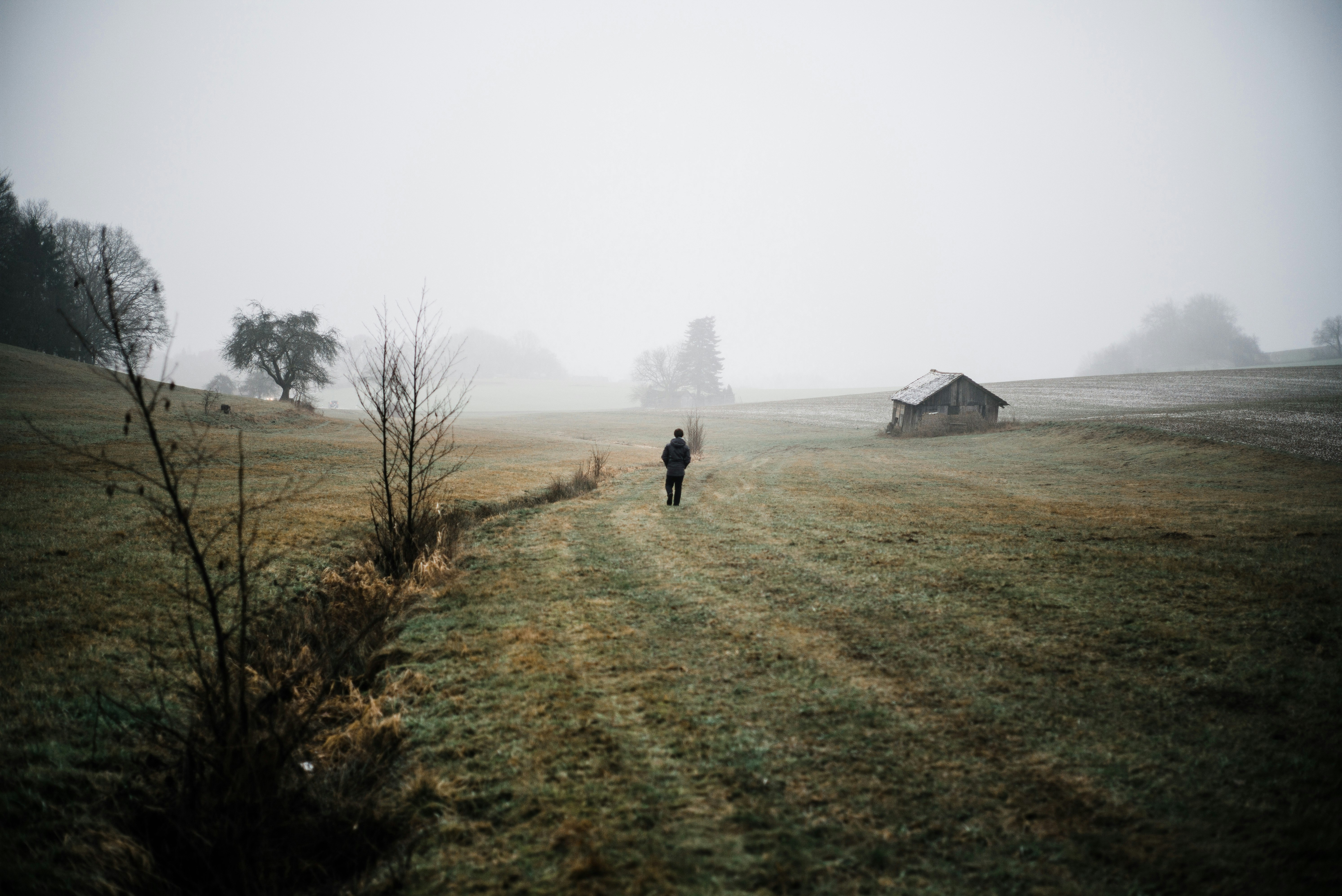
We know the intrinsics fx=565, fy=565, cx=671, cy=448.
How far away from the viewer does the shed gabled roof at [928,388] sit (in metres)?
39.3

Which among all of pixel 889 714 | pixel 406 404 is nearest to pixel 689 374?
pixel 406 404

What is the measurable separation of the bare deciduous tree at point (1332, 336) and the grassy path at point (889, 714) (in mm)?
106469

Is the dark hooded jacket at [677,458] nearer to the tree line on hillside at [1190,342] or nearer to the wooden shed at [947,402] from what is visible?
the wooden shed at [947,402]

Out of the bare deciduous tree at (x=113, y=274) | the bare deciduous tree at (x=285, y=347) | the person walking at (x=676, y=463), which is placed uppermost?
the bare deciduous tree at (x=113, y=274)

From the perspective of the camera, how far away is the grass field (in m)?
3.64

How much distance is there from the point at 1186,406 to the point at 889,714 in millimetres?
48050

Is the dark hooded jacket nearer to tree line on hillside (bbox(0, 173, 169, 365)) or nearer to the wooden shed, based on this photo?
the wooden shed

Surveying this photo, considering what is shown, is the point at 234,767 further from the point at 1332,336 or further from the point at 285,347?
the point at 1332,336

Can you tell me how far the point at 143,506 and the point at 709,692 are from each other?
13.5 m

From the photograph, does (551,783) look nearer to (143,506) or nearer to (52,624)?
(52,624)

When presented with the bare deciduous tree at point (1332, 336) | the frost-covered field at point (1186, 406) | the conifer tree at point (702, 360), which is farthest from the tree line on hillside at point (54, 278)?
the bare deciduous tree at point (1332, 336)

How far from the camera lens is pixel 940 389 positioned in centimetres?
3928

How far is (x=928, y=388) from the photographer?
1587 inches

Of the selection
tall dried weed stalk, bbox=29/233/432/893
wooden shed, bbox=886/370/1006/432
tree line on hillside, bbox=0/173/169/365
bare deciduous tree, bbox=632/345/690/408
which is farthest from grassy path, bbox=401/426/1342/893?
bare deciduous tree, bbox=632/345/690/408
